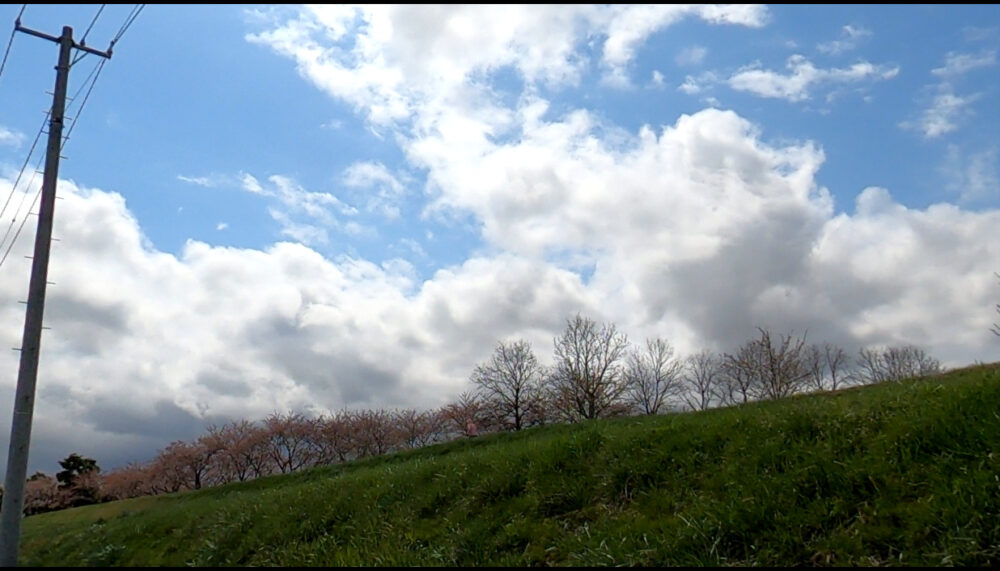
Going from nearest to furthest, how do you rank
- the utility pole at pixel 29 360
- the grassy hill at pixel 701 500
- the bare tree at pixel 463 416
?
1. the grassy hill at pixel 701 500
2. the utility pole at pixel 29 360
3. the bare tree at pixel 463 416

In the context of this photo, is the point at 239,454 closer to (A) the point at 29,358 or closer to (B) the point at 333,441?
(B) the point at 333,441

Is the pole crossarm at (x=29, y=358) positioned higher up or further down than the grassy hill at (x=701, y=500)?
higher up

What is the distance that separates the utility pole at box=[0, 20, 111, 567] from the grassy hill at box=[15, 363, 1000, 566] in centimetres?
279

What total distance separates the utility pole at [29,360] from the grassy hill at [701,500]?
2.79m

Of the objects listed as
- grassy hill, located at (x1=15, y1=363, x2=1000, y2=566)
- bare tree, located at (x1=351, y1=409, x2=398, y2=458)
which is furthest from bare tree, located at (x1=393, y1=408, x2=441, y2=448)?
grassy hill, located at (x1=15, y1=363, x2=1000, y2=566)

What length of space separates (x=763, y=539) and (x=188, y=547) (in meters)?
10.3

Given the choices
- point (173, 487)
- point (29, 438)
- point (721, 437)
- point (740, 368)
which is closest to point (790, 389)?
point (740, 368)

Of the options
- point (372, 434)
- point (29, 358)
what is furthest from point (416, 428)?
point (29, 358)

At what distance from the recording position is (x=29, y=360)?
9914 mm

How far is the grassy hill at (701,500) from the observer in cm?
546

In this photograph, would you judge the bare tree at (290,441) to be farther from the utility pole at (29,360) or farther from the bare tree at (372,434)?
the utility pole at (29,360)

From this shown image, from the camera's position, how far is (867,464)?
6.32 m

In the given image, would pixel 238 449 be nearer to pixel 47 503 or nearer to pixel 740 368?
pixel 47 503

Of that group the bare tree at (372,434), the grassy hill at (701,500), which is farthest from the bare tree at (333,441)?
the grassy hill at (701,500)
